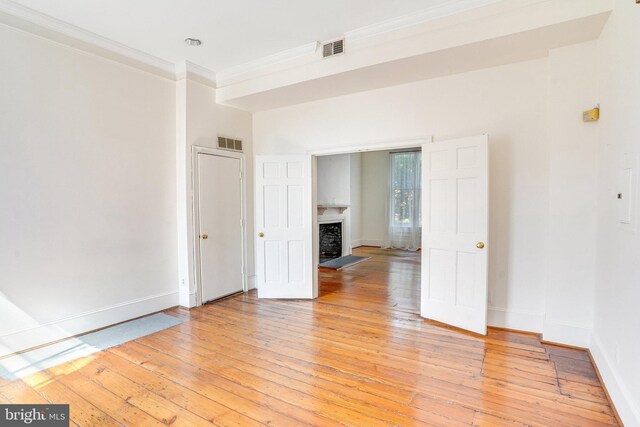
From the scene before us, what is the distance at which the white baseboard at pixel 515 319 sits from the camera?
331cm

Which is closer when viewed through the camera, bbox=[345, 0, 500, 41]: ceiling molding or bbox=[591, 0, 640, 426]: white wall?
bbox=[591, 0, 640, 426]: white wall

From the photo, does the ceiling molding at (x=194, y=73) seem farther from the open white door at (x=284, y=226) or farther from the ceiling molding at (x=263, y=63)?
the open white door at (x=284, y=226)

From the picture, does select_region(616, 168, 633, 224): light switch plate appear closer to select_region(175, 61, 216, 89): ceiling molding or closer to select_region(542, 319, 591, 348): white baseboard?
select_region(542, 319, 591, 348): white baseboard

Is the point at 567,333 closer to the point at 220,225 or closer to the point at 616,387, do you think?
the point at 616,387

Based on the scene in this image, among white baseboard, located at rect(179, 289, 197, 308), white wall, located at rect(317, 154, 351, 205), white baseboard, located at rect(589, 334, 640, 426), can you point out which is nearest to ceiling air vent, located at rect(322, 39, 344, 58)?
white baseboard, located at rect(179, 289, 197, 308)

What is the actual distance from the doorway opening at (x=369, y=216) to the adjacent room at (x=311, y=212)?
81.9 inches

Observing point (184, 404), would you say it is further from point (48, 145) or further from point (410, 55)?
point (410, 55)

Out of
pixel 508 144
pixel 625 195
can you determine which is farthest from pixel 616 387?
pixel 508 144

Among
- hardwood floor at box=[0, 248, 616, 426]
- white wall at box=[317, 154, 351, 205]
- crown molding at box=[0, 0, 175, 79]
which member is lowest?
hardwood floor at box=[0, 248, 616, 426]

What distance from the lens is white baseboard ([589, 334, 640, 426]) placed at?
1856mm

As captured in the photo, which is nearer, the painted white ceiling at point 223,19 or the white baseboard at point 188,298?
the painted white ceiling at point 223,19

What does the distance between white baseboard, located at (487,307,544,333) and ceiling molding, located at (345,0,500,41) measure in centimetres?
299

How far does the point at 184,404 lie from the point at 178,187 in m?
2.81

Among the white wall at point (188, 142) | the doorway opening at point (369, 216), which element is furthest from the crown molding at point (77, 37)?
the doorway opening at point (369, 216)
